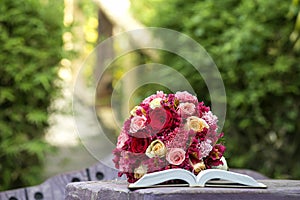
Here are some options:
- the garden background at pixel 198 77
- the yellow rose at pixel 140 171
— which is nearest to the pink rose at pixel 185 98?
the yellow rose at pixel 140 171

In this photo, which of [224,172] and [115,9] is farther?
[115,9]

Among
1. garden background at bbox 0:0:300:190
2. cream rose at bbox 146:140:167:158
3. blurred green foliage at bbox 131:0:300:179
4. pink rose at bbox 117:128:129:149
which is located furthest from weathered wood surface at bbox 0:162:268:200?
cream rose at bbox 146:140:167:158

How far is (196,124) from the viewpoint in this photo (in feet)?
8.09

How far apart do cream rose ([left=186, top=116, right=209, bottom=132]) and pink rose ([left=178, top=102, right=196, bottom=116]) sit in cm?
3

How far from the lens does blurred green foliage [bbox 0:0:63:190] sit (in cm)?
446

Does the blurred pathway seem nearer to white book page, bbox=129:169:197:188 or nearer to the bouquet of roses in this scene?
the bouquet of roses

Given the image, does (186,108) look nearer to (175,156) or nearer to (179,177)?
(175,156)

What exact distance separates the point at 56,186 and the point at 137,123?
1679 mm

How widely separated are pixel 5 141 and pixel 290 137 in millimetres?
1850

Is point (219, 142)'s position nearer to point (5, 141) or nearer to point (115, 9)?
point (5, 141)

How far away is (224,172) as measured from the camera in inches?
92.4

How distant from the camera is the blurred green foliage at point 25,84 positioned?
446cm

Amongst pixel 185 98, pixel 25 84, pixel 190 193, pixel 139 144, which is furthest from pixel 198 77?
pixel 190 193

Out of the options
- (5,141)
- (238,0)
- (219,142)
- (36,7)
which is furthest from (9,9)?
(219,142)
